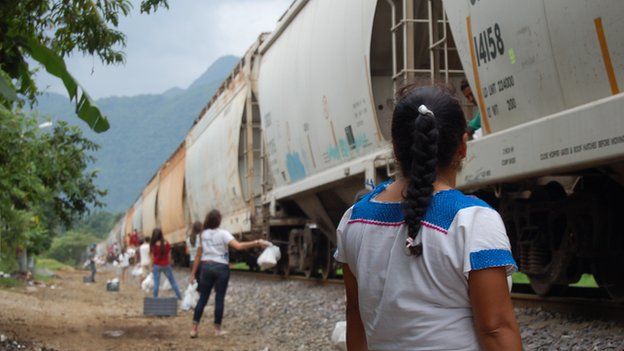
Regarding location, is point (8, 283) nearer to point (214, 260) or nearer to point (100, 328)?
point (100, 328)

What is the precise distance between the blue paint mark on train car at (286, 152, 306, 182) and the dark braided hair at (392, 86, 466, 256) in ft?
31.5

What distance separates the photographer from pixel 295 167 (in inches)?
484

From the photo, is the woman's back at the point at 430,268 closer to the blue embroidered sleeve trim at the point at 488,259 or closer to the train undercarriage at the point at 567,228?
the blue embroidered sleeve trim at the point at 488,259

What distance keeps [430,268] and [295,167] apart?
405 inches

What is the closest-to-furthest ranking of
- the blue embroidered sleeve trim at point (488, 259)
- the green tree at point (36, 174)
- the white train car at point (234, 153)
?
the blue embroidered sleeve trim at point (488, 259), the green tree at point (36, 174), the white train car at point (234, 153)

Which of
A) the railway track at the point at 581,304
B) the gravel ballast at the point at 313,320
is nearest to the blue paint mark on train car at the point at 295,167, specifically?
the gravel ballast at the point at 313,320

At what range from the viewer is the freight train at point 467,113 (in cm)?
487

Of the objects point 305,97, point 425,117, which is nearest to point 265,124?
point 305,97

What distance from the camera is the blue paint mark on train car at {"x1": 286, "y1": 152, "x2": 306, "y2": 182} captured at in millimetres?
11955

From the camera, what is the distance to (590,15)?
15.2 feet

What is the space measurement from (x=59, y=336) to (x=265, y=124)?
18.1ft

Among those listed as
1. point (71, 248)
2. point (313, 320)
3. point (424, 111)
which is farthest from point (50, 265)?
point (424, 111)

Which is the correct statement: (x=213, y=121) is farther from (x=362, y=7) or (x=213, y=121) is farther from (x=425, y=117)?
(x=425, y=117)

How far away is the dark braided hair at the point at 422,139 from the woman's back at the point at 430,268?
0.04 metres
